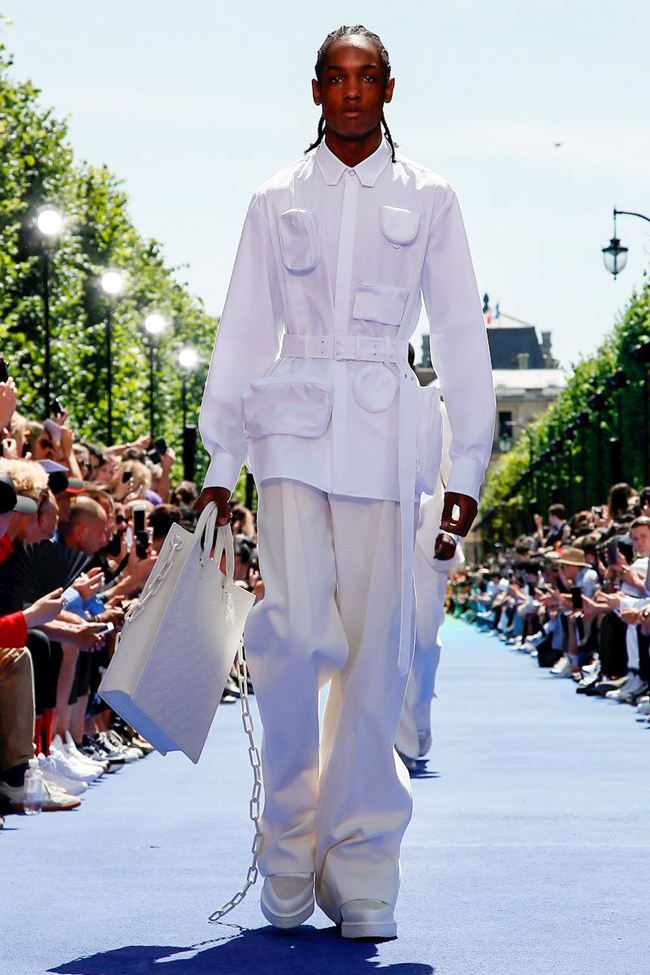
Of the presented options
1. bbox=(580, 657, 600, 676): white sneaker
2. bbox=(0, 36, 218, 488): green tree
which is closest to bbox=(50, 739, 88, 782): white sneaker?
bbox=(580, 657, 600, 676): white sneaker

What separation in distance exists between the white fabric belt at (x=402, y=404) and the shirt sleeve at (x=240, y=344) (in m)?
0.14

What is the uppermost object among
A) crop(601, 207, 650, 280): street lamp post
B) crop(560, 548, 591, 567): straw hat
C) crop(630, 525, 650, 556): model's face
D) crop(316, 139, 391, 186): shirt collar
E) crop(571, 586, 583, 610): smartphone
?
crop(601, 207, 650, 280): street lamp post

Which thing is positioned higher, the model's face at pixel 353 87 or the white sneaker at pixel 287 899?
the model's face at pixel 353 87

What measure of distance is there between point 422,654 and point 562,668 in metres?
13.3

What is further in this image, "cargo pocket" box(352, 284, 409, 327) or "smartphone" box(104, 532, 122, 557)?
"smartphone" box(104, 532, 122, 557)

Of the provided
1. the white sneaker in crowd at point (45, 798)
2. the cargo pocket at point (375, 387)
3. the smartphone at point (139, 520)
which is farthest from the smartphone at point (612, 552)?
the cargo pocket at point (375, 387)

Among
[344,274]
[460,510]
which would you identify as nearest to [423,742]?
[460,510]

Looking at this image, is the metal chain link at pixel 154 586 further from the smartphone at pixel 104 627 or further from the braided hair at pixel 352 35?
the smartphone at pixel 104 627

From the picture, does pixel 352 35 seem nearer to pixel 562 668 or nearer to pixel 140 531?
pixel 140 531

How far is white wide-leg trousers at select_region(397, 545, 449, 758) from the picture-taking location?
36.0 feet

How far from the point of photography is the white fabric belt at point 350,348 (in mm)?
5832

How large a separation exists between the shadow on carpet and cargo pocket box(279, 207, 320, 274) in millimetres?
1971

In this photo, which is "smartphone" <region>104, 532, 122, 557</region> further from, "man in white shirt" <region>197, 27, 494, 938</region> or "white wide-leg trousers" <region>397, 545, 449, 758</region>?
"man in white shirt" <region>197, 27, 494, 938</region>

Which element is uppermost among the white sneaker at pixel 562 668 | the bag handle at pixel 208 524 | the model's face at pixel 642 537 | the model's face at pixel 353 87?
the model's face at pixel 353 87
